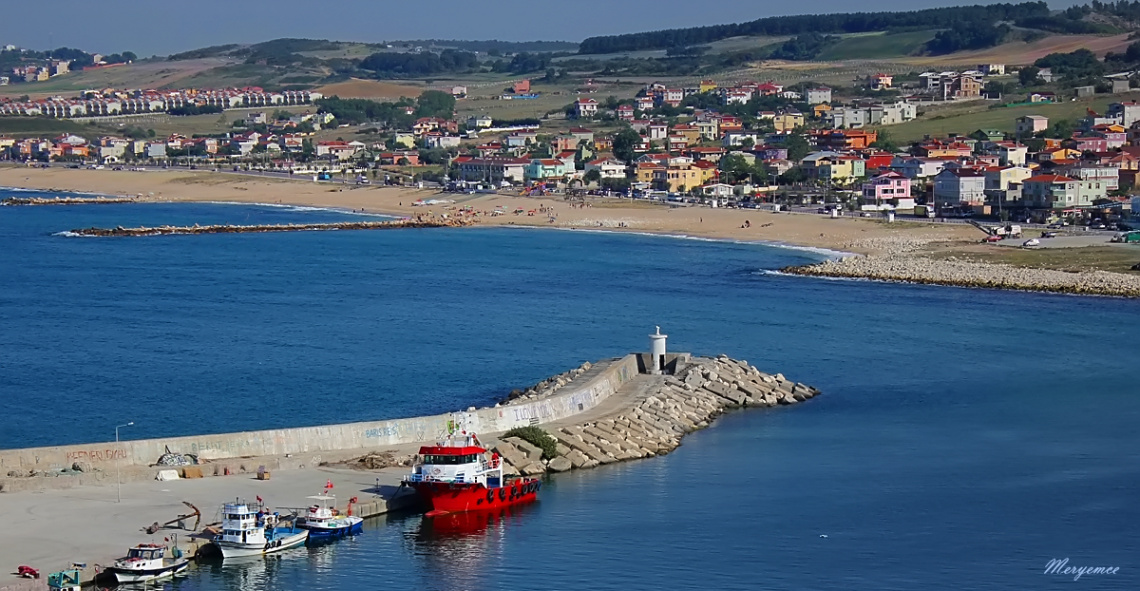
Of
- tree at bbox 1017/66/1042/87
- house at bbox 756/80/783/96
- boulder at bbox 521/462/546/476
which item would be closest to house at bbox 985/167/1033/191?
boulder at bbox 521/462/546/476

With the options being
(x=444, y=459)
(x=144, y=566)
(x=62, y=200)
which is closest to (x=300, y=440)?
(x=444, y=459)

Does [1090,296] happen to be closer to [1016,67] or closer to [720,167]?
[720,167]

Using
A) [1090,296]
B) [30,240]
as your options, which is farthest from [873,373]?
[30,240]

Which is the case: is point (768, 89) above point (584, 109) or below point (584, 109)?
above

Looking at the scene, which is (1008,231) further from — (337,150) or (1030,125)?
(337,150)

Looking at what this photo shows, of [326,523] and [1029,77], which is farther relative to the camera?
[1029,77]

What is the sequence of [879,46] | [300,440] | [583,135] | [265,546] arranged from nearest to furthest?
1. [265,546]
2. [300,440]
3. [583,135]
4. [879,46]

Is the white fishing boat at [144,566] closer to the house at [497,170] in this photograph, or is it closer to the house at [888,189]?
the house at [888,189]
